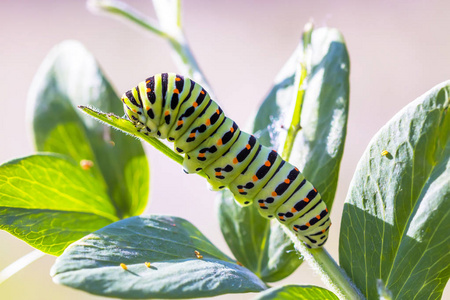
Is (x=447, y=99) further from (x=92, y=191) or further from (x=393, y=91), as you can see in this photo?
(x=393, y=91)

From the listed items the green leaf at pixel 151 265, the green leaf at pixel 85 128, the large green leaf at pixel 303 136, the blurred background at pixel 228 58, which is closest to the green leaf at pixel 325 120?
the large green leaf at pixel 303 136

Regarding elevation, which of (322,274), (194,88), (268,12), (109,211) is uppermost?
(268,12)

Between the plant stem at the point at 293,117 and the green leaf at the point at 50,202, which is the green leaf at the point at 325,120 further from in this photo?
the green leaf at the point at 50,202

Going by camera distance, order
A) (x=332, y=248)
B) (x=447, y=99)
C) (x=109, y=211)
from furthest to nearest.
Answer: (x=332, y=248)
(x=109, y=211)
(x=447, y=99)

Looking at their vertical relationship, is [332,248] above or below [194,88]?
below

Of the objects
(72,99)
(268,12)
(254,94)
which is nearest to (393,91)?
(254,94)

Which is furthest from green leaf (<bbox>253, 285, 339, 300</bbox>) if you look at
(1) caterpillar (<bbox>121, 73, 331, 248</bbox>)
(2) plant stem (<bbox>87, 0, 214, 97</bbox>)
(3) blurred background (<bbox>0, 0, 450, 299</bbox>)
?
(3) blurred background (<bbox>0, 0, 450, 299</bbox>)

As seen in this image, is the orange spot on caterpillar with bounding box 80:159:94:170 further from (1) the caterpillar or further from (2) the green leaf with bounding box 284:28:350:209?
(2) the green leaf with bounding box 284:28:350:209
